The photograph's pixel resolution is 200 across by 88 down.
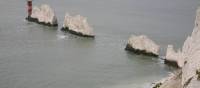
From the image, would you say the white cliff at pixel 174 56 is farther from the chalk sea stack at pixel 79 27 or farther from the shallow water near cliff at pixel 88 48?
the chalk sea stack at pixel 79 27

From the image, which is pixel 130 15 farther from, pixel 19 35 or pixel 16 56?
pixel 16 56

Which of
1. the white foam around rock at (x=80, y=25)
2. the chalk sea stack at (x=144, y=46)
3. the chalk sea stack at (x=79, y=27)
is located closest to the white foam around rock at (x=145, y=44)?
the chalk sea stack at (x=144, y=46)

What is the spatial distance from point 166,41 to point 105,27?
1522cm

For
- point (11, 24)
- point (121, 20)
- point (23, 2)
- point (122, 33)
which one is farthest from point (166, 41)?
point (23, 2)

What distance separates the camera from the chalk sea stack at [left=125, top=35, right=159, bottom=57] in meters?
60.9

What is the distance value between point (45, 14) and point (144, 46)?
2825 centimetres

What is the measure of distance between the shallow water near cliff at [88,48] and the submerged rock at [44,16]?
5.92 ft

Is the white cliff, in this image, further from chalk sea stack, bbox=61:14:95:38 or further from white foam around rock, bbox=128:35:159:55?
chalk sea stack, bbox=61:14:95:38

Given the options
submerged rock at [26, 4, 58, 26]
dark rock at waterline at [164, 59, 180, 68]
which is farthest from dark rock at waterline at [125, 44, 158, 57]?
submerged rock at [26, 4, 58, 26]

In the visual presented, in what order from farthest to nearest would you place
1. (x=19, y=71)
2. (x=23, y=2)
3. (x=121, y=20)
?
(x=23, y=2) < (x=121, y=20) < (x=19, y=71)

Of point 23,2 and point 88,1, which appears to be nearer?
point 23,2

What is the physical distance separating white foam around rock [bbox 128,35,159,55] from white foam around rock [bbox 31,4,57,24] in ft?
81.1

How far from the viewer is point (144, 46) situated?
61594 millimetres

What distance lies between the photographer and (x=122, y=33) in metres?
78.3
